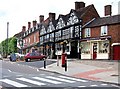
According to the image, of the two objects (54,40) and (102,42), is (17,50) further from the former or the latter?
(102,42)

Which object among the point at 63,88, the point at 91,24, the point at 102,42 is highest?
the point at 91,24

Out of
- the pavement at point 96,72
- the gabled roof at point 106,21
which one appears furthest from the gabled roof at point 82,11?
the pavement at point 96,72

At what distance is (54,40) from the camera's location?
2704 inches

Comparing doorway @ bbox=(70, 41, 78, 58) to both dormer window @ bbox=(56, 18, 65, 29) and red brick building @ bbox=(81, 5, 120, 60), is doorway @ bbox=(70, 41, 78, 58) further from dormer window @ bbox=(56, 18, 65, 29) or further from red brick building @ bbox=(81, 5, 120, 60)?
dormer window @ bbox=(56, 18, 65, 29)

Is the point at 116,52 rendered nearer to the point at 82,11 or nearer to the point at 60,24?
the point at 82,11

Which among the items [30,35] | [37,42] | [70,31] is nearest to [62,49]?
→ [70,31]

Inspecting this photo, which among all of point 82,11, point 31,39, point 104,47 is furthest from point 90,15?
point 31,39

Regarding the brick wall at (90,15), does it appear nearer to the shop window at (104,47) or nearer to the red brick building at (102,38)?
the red brick building at (102,38)

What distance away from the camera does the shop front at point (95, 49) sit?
4933cm

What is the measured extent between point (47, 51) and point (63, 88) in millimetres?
53979

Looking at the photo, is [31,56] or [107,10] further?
[107,10]

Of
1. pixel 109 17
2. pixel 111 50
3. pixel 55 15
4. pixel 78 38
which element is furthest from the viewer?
pixel 55 15

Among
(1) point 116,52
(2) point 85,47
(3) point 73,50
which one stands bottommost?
(1) point 116,52

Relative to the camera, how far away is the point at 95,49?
173 ft
